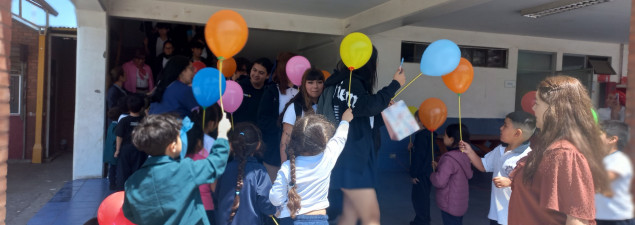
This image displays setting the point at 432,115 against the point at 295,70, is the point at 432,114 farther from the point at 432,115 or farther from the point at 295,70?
the point at 295,70

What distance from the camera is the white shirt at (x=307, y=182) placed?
2170mm

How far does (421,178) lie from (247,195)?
2138 mm

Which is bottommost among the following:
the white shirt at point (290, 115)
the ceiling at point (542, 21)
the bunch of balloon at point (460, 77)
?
the white shirt at point (290, 115)

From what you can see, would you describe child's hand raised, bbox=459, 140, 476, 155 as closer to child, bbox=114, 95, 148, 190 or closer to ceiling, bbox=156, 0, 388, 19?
child, bbox=114, 95, 148, 190

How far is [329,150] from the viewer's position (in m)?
2.31

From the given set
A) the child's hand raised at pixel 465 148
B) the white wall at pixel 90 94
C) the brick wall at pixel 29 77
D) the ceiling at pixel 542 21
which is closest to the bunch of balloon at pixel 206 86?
the child's hand raised at pixel 465 148

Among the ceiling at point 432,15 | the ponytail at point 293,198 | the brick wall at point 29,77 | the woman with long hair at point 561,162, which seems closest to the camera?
the woman with long hair at point 561,162

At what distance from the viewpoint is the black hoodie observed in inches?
99.6

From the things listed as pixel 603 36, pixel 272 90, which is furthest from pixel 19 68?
pixel 603 36

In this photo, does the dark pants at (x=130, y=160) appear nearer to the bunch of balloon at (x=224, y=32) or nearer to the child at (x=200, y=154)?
the child at (x=200, y=154)

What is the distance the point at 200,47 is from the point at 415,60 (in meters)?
3.67

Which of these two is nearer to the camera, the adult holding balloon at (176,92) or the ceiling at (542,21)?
the adult holding balloon at (176,92)

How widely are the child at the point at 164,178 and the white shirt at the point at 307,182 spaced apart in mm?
377

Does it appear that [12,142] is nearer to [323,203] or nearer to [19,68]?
[19,68]
